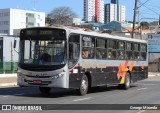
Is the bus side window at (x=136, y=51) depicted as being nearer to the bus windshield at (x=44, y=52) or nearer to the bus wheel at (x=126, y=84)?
the bus wheel at (x=126, y=84)

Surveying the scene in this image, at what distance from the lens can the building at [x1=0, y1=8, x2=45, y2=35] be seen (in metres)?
155

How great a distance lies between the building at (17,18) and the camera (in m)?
155

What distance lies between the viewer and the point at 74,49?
708 inches

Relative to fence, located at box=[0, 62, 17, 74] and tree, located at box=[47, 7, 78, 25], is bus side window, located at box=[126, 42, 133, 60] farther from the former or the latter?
tree, located at box=[47, 7, 78, 25]

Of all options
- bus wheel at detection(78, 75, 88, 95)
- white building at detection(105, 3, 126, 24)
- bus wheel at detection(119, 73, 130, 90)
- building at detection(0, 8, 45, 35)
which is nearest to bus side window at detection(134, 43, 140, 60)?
bus wheel at detection(119, 73, 130, 90)

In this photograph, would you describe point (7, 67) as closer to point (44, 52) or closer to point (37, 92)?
point (37, 92)

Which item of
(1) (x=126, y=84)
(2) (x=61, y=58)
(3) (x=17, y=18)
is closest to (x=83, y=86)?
(2) (x=61, y=58)

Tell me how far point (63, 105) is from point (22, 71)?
12.8 ft

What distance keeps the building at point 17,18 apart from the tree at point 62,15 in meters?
23.1

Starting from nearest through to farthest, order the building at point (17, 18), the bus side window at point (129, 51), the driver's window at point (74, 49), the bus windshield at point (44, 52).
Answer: the bus windshield at point (44, 52), the driver's window at point (74, 49), the bus side window at point (129, 51), the building at point (17, 18)

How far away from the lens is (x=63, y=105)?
1461 centimetres

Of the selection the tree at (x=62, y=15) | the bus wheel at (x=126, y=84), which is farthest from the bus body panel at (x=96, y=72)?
the tree at (x=62, y=15)

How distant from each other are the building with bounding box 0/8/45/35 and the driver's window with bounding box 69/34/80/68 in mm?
137824

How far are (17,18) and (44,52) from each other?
140 metres
